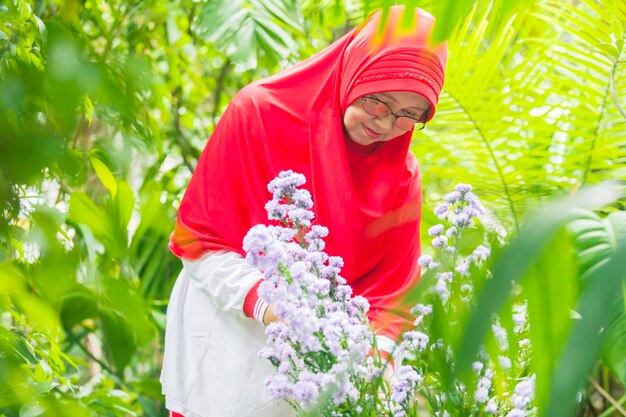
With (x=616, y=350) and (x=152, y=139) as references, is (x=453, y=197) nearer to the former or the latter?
(x=616, y=350)

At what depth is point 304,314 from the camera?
737mm

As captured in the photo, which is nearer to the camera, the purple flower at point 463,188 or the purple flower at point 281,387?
the purple flower at point 281,387

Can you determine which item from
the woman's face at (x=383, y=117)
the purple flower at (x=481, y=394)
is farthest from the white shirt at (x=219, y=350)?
the purple flower at (x=481, y=394)

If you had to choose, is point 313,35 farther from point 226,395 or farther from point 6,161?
point 6,161

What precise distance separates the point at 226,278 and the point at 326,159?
0.24 m

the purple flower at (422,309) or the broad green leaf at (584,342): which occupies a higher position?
the broad green leaf at (584,342)

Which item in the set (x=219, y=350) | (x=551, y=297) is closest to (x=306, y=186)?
(x=219, y=350)

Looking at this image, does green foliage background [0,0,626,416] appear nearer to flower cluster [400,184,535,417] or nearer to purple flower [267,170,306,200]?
flower cluster [400,184,535,417]

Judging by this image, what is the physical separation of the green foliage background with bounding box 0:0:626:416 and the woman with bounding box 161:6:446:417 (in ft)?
0.43

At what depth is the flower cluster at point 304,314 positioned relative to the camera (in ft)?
2.45

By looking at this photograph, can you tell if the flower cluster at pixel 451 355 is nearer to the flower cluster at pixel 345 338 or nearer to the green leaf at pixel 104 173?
the flower cluster at pixel 345 338

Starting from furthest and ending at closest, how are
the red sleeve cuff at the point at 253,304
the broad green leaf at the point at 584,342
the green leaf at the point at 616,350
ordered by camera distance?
the red sleeve cuff at the point at 253,304 → the green leaf at the point at 616,350 → the broad green leaf at the point at 584,342

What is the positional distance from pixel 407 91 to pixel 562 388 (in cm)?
99

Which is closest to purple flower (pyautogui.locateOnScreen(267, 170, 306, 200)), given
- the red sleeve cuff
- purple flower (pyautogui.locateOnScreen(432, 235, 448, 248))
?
purple flower (pyautogui.locateOnScreen(432, 235, 448, 248))
